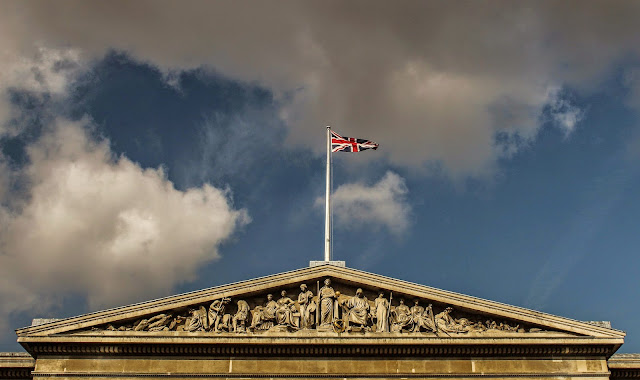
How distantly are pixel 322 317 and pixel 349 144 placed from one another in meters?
9.79

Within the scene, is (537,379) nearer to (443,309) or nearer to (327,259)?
(443,309)

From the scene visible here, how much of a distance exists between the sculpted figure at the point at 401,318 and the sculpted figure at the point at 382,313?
31 cm

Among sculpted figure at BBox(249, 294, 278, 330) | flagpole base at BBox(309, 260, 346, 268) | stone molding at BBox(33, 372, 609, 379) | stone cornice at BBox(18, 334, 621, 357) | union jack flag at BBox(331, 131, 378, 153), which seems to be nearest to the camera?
stone molding at BBox(33, 372, 609, 379)

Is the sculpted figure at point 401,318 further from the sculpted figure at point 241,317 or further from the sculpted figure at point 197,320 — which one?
the sculpted figure at point 197,320

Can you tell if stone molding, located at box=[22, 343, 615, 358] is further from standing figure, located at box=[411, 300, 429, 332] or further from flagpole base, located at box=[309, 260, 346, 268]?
flagpole base, located at box=[309, 260, 346, 268]

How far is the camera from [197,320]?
87.5ft

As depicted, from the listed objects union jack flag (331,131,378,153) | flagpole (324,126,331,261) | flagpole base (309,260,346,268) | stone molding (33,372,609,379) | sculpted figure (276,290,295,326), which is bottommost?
stone molding (33,372,609,379)

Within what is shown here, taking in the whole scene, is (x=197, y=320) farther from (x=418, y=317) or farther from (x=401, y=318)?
(x=418, y=317)

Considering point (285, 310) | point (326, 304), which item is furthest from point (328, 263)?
Result: point (285, 310)

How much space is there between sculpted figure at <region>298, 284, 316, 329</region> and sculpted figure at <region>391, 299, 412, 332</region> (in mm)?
3027

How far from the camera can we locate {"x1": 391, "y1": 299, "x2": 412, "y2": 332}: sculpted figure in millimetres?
26719

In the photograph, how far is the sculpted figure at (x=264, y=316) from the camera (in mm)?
26656

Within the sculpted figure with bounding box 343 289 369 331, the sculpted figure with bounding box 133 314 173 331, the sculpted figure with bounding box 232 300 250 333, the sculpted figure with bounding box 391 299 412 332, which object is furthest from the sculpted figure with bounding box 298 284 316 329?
the sculpted figure with bounding box 133 314 173 331

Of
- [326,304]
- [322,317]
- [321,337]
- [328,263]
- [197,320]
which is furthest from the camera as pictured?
[328,263]
